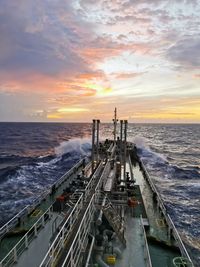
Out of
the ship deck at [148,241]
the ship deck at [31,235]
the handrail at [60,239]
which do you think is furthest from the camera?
the ship deck at [148,241]

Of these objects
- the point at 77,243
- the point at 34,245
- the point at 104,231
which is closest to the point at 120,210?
the point at 104,231

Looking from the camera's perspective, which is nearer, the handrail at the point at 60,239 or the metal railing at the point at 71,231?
the handrail at the point at 60,239

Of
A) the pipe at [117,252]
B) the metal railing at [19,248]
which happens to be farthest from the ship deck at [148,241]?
the metal railing at [19,248]

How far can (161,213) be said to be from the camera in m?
17.8

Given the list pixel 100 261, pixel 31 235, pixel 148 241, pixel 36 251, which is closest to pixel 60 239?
pixel 100 261

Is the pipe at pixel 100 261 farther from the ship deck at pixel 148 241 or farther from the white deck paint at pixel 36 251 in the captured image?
the white deck paint at pixel 36 251

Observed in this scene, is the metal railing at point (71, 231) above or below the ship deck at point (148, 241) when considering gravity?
above

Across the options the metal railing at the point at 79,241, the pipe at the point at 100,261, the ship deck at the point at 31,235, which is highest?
the metal railing at the point at 79,241

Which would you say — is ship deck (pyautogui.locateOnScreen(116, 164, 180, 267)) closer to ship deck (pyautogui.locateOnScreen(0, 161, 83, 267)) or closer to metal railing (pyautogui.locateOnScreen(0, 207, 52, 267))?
ship deck (pyautogui.locateOnScreen(0, 161, 83, 267))

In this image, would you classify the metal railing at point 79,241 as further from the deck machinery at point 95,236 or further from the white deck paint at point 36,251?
the white deck paint at point 36,251

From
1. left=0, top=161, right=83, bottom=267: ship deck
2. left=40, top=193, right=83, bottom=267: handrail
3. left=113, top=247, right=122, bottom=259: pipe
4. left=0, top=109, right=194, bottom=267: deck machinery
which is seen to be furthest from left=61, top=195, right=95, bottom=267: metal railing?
left=113, top=247, right=122, bottom=259: pipe

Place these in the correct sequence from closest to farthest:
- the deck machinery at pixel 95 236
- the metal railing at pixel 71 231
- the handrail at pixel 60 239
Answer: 1. the handrail at pixel 60 239
2. the metal railing at pixel 71 231
3. the deck machinery at pixel 95 236

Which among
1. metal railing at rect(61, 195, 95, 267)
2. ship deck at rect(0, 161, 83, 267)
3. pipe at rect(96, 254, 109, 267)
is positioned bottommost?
ship deck at rect(0, 161, 83, 267)

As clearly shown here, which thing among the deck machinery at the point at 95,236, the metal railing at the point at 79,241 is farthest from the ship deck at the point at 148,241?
the metal railing at the point at 79,241
